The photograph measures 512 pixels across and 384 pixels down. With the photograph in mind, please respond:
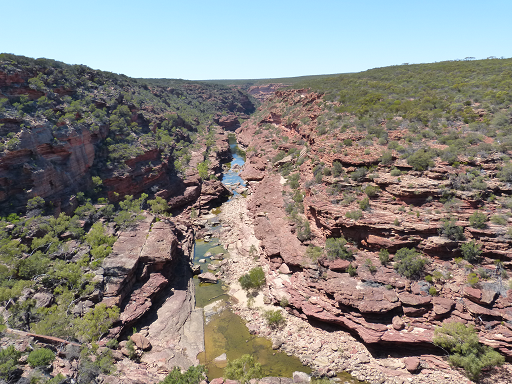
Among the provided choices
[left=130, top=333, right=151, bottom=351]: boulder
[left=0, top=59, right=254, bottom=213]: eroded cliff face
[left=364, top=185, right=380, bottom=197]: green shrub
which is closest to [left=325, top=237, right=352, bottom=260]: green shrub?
[left=364, top=185, right=380, bottom=197]: green shrub

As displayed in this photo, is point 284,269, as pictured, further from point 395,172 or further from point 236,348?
point 395,172

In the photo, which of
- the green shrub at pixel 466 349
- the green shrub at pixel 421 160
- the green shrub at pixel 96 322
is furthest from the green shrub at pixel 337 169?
the green shrub at pixel 96 322

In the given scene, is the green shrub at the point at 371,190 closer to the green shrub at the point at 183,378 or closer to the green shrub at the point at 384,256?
the green shrub at the point at 384,256

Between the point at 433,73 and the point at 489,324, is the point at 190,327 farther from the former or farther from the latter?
the point at 433,73

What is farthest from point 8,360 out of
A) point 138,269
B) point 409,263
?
point 409,263

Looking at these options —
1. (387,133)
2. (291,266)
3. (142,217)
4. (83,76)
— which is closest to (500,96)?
(387,133)

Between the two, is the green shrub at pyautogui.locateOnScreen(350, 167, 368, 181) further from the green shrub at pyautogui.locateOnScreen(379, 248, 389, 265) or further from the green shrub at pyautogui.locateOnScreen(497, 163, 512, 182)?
the green shrub at pyautogui.locateOnScreen(497, 163, 512, 182)
